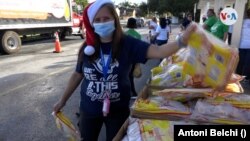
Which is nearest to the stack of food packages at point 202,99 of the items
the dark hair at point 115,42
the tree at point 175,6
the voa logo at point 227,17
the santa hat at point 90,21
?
the dark hair at point 115,42

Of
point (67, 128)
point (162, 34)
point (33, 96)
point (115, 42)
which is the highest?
point (115, 42)

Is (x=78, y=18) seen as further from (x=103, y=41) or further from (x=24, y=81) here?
(x=103, y=41)

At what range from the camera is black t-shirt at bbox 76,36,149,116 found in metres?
2.47

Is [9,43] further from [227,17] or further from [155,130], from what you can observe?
[155,130]

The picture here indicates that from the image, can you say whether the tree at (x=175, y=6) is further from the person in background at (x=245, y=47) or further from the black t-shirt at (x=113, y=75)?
the black t-shirt at (x=113, y=75)

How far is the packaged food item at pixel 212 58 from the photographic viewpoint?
6.35 feet

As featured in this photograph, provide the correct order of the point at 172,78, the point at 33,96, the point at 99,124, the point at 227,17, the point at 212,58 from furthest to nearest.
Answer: the point at 227,17 → the point at 33,96 → the point at 172,78 → the point at 99,124 → the point at 212,58

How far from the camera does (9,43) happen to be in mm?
14617

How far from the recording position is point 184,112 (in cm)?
209

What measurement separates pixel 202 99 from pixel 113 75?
668 millimetres

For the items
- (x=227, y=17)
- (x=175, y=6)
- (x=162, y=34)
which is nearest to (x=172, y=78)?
(x=227, y=17)

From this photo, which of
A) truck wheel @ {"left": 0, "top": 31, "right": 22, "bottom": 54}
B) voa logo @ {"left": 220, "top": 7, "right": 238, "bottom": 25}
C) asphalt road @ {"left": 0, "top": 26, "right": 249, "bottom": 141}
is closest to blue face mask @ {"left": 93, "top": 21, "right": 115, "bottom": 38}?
asphalt road @ {"left": 0, "top": 26, "right": 249, "bottom": 141}

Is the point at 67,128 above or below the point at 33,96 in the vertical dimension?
above

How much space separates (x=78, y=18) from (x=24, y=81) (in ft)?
47.9
